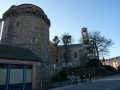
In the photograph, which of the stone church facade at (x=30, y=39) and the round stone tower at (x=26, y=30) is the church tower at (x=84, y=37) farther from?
the round stone tower at (x=26, y=30)

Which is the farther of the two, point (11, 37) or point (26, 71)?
point (11, 37)

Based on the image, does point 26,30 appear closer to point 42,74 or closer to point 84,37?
point 42,74

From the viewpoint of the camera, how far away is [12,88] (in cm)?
1095

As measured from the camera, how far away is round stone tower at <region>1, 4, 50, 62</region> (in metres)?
20.6

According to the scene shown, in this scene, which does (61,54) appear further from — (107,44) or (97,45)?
(107,44)


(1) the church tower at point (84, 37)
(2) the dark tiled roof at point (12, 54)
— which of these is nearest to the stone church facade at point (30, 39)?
(2) the dark tiled roof at point (12, 54)

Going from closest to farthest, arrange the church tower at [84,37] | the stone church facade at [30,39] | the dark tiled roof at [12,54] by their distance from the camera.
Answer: the dark tiled roof at [12,54] < the stone church facade at [30,39] < the church tower at [84,37]

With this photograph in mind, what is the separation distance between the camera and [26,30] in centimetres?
2108

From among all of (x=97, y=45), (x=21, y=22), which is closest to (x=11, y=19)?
(x=21, y=22)

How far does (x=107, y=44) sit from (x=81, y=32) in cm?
1747

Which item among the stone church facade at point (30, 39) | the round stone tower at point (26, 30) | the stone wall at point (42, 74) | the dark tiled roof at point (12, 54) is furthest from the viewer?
the round stone tower at point (26, 30)

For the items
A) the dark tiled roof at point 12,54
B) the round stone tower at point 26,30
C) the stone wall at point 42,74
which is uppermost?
the round stone tower at point 26,30

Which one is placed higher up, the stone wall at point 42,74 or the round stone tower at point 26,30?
the round stone tower at point 26,30

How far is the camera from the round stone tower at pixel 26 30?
20.6 m
